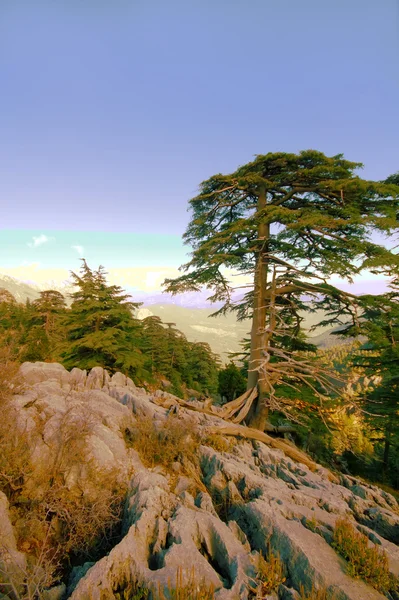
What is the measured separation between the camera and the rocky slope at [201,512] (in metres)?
3.42

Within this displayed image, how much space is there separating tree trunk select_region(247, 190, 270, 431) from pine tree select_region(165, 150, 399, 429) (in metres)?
0.04

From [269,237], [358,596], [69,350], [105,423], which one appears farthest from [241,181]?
[69,350]

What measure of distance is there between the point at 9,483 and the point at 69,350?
33.9 feet

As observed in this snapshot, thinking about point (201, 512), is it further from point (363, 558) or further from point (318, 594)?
point (363, 558)

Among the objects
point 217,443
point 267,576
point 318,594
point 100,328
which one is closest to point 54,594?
point 267,576

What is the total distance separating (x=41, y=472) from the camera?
5012 millimetres

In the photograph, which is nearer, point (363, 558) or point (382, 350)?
point (363, 558)

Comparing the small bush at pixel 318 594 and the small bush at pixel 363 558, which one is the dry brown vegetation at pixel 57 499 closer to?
the small bush at pixel 318 594

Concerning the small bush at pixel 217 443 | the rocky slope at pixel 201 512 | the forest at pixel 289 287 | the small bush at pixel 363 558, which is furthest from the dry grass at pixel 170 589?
the forest at pixel 289 287

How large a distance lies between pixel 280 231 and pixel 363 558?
804cm

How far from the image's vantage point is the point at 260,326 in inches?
418

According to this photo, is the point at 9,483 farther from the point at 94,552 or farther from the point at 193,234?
the point at 193,234

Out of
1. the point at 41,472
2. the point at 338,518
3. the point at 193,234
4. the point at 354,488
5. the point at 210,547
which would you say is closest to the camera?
the point at 210,547

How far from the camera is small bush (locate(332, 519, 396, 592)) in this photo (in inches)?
140
